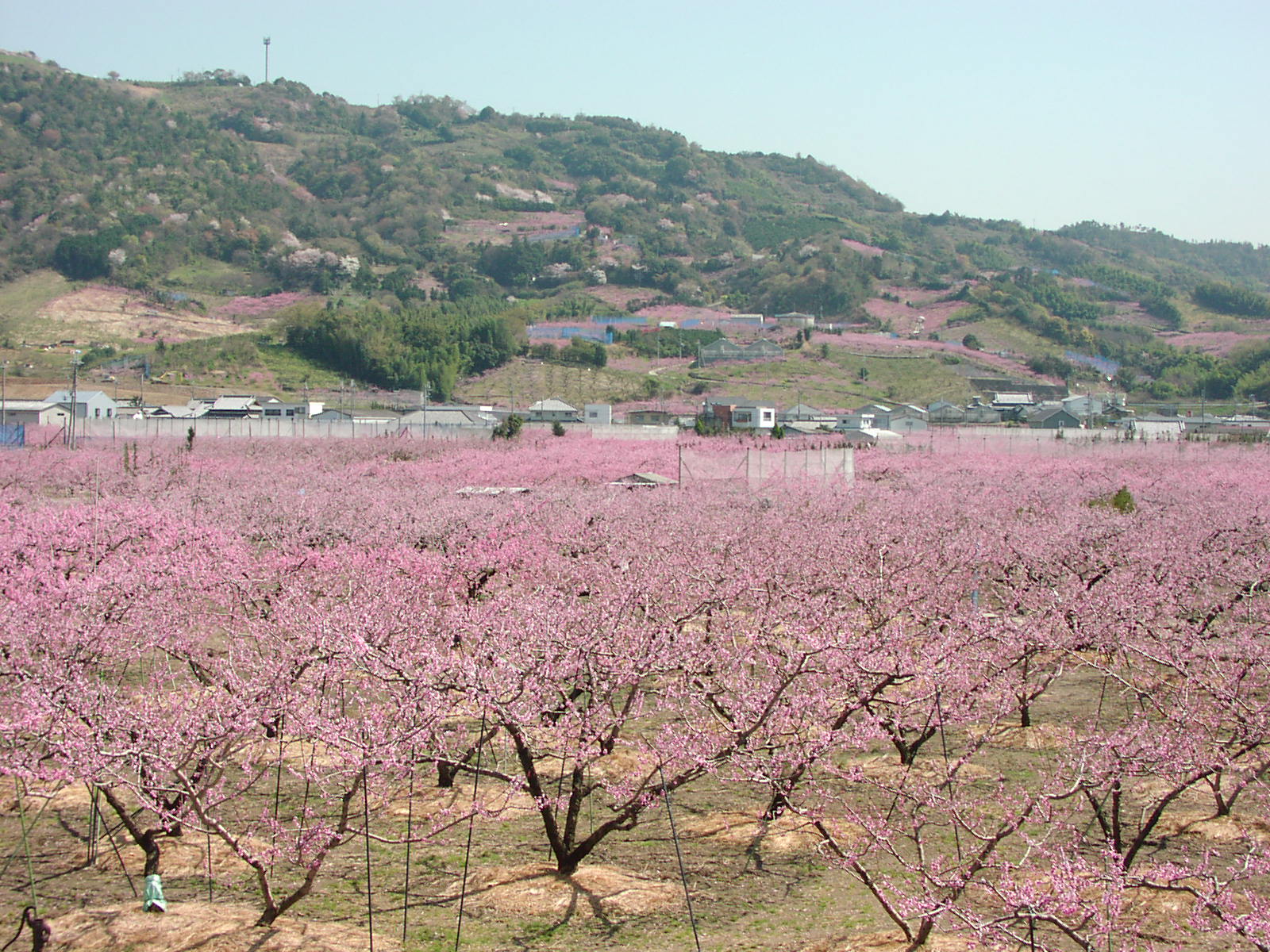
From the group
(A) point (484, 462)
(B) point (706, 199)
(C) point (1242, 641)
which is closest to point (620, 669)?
(C) point (1242, 641)

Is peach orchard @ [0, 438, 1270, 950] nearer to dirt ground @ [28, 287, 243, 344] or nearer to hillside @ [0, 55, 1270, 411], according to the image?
hillside @ [0, 55, 1270, 411]

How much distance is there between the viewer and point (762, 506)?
2659 cm

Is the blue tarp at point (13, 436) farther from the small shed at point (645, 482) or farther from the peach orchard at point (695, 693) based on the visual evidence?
the peach orchard at point (695, 693)

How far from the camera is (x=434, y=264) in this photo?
14712 centimetres

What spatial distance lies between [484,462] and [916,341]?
7285 centimetres

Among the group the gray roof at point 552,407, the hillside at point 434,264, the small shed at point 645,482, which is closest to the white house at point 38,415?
the hillside at point 434,264

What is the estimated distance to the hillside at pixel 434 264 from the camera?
9794 cm

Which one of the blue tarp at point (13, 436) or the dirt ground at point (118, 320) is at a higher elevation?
the dirt ground at point (118, 320)

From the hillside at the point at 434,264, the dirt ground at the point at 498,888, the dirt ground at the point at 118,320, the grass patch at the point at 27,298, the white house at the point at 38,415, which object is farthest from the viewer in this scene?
the hillside at the point at 434,264

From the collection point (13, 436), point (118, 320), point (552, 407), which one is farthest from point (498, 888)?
point (118, 320)

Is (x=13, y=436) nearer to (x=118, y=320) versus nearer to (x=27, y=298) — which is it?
(x=118, y=320)

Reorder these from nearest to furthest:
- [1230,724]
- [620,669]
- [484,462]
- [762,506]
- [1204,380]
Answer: [620,669]
[1230,724]
[762,506]
[484,462]
[1204,380]

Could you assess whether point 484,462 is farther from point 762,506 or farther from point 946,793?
point 946,793

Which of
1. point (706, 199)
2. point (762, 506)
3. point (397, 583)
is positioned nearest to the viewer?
point (397, 583)
